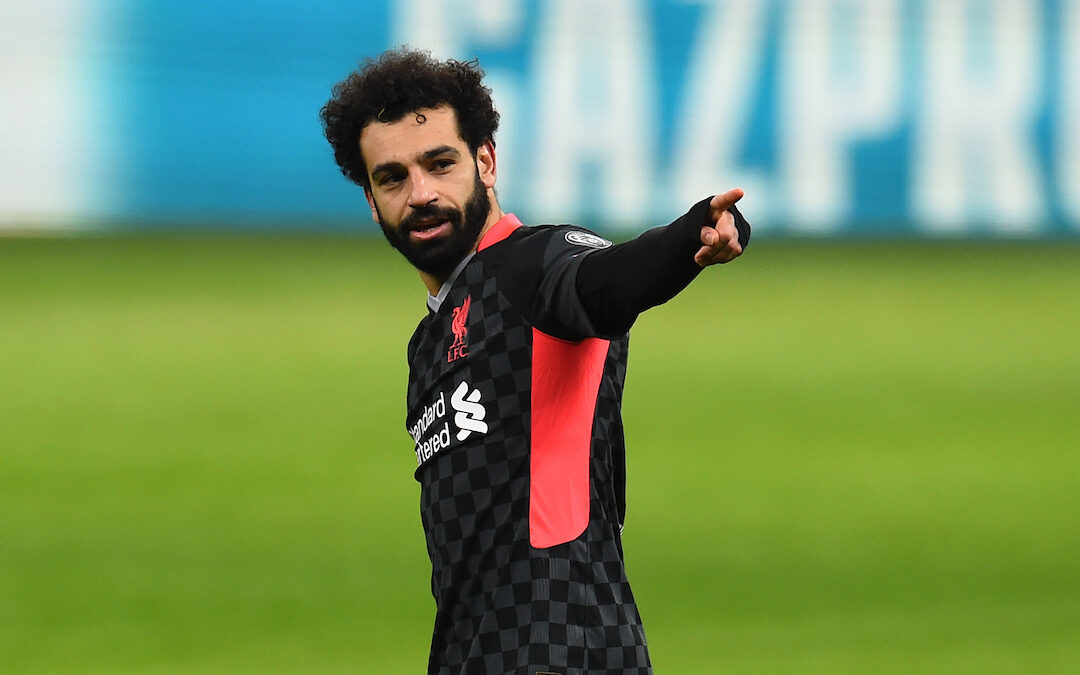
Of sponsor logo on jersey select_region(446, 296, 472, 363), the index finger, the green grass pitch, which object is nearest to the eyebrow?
sponsor logo on jersey select_region(446, 296, 472, 363)

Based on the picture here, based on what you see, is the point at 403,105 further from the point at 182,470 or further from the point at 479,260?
the point at 182,470

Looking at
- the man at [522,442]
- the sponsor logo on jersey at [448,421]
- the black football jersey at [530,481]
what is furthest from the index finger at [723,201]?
the sponsor logo on jersey at [448,421]

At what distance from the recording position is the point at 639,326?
39.2ft

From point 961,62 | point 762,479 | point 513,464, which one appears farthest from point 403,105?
point 961,62

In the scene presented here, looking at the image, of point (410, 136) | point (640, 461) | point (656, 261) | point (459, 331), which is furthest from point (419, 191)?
point (640, 461)

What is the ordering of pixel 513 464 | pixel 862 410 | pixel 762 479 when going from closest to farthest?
Result: 1. pixel 513 464
2. pixel 762 479
3. pixel 862 410

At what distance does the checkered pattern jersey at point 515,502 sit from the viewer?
2.81 metres

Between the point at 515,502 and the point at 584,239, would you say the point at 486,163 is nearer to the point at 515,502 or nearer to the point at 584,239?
the point at 584,239

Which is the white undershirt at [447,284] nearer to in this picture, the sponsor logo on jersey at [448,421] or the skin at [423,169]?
the skin at [423,169]

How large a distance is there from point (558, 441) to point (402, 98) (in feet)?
2.73

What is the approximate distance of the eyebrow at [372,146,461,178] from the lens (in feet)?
10.4

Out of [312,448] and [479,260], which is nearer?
[479,260]

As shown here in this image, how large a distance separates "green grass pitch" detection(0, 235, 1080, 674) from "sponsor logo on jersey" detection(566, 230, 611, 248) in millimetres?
3981

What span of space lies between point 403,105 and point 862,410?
7.46 metres
